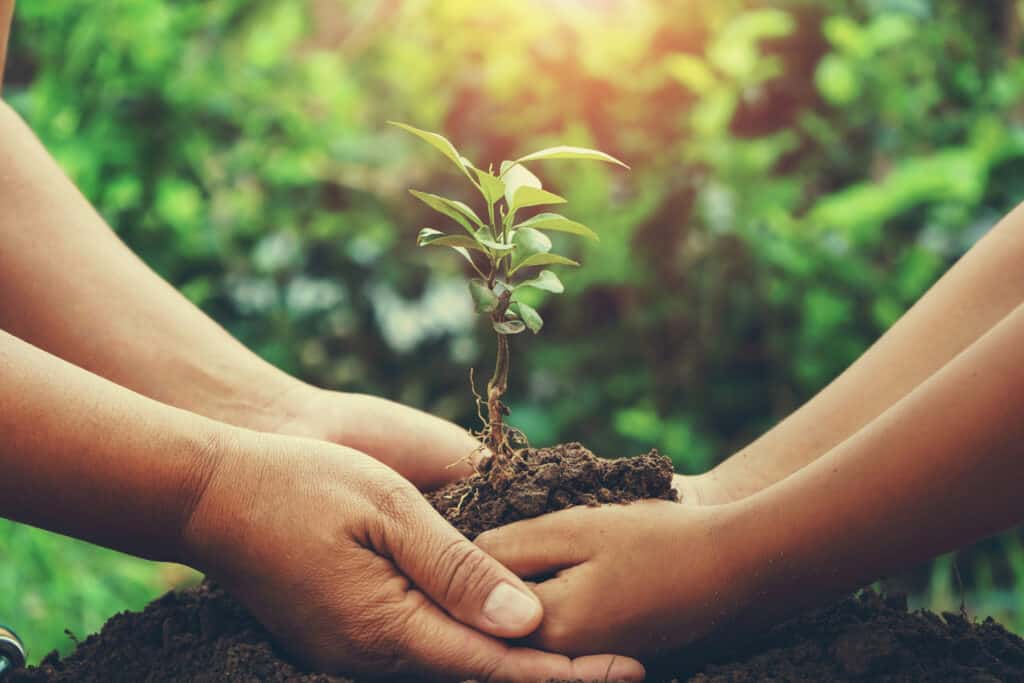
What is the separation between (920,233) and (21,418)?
273 centimetres

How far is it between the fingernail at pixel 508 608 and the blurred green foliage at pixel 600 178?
1744 mm

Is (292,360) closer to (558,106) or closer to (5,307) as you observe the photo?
(558,106)

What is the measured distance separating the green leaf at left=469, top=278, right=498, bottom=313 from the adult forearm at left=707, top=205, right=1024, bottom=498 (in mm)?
657

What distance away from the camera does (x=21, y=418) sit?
130cm

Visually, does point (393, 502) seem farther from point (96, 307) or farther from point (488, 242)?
point (96, 307)

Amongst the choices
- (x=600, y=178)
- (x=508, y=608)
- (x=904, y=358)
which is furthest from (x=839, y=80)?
(x=508, y=608)

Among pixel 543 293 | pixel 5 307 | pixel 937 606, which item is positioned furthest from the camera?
pixel 543 293

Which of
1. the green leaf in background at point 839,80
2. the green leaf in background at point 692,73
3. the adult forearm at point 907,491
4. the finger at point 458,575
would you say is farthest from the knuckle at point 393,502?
the green leaf in background at point 839,80

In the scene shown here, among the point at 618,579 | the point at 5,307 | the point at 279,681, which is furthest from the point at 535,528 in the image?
the point at 5,307

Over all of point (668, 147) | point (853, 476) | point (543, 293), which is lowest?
point (853, 476)

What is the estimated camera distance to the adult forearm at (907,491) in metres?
1.24

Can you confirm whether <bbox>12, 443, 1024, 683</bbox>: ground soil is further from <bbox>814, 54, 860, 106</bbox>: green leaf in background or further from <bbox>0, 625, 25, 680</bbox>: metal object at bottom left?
<bbox>814, 54, 860, 106</bbox>: green leaf in background

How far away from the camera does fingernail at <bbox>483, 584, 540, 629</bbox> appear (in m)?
1.37

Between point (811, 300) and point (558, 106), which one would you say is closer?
point (811, 300)
